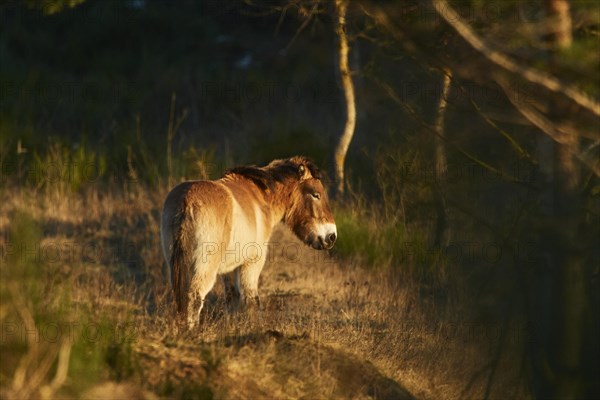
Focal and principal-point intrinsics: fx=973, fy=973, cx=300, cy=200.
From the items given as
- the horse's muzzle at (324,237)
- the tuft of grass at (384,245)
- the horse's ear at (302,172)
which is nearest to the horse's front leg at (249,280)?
the horse's muzzle at (324,237)

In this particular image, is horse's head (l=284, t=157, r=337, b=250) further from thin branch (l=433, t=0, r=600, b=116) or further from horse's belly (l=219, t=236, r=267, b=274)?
thin branch (l=433, t=0, r=600, b=116)

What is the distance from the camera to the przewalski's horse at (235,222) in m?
7.86

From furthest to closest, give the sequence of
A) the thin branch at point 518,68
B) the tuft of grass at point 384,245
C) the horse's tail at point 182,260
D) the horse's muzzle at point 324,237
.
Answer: the tuft of grass at point 384,245
the horse's muzzle at point 324,237
the horse's tail at point 182,260
the thin branch at point 518,68

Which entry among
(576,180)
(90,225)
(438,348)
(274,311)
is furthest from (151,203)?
(576,180)

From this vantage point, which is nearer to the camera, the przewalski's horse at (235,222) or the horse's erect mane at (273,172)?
the przewalski's horse at (235,222)

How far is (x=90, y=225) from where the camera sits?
13312 millimetres

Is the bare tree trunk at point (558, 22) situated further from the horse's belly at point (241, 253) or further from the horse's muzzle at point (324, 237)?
the horse's muzzle at point (324, 237)

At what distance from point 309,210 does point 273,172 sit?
0.55 metres

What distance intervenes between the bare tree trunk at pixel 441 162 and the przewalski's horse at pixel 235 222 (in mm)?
1297

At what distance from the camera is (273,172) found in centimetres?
976

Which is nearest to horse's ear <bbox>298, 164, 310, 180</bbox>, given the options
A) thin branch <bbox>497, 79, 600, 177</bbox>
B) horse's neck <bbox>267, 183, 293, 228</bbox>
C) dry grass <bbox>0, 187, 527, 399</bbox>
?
horse's neck <bbox>267, 183, 293, 228</bbox>

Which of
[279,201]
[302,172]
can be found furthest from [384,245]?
[279,201]

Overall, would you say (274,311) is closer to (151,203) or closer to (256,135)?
(151,203)

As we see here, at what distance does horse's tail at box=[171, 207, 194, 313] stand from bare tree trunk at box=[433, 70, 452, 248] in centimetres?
205
